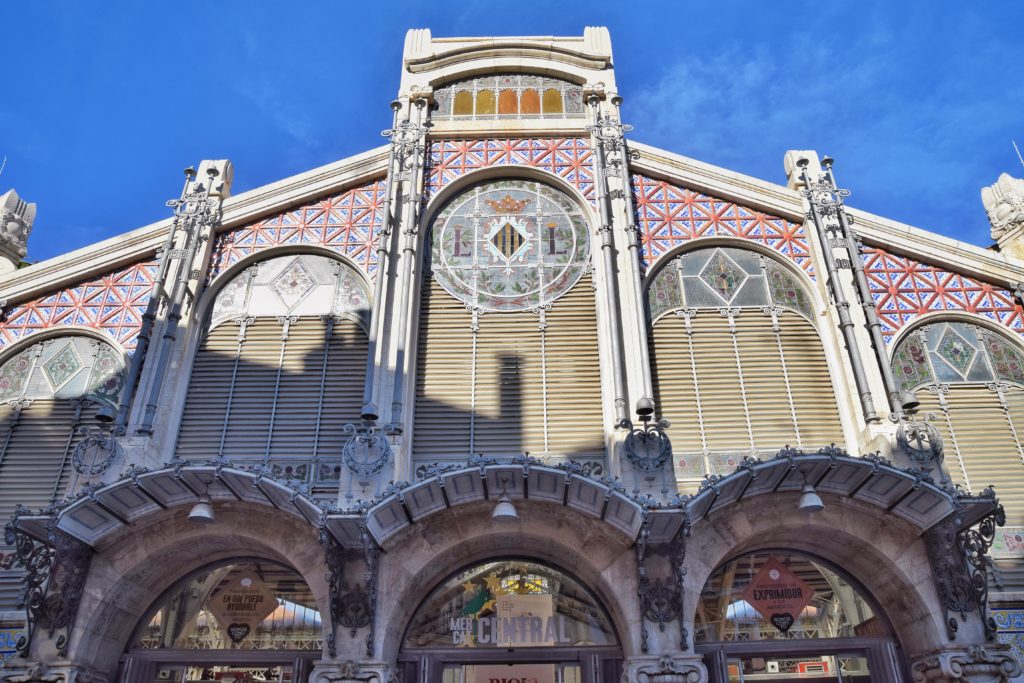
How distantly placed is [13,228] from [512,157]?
1012cm

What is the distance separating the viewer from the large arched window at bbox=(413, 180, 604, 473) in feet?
41.4

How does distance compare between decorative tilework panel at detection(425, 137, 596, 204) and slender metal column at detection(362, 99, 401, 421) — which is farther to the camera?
decorative tilework panel at detection(425, 137, 596, 204)

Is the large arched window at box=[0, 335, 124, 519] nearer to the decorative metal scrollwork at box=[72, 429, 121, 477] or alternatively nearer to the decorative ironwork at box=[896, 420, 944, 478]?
the decorative metal scrollwork at box=[72, 429, 121, 477]

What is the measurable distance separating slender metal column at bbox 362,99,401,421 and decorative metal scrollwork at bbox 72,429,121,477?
360 cm

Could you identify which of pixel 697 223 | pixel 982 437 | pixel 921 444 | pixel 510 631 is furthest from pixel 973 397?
pixel 510 631

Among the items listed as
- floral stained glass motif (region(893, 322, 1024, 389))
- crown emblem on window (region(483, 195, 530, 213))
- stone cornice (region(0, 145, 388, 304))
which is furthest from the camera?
crown emblem on window (region(483, 195, 530, 213))

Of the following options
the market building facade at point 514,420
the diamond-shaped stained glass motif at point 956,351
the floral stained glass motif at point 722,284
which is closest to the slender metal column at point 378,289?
the market building facade at point 514,420

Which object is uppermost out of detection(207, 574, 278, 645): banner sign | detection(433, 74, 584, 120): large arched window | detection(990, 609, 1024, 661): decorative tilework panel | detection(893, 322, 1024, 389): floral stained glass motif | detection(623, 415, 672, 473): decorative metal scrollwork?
detection(433, 74, 584, 120): large arched window

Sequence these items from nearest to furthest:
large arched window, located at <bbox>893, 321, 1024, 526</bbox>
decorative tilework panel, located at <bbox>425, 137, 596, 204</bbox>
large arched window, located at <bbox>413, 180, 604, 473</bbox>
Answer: large arched window, located at <bbox>893, 321, 1024, 526</bbox>
large arched window, located at <bbox>413, 180, 604, 473</bbox>
decorative tilework panel, located at <bbox>425, 137, 596, 204</bbox>

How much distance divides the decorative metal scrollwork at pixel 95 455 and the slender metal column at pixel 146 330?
2.64 ft

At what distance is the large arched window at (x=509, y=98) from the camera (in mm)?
16406

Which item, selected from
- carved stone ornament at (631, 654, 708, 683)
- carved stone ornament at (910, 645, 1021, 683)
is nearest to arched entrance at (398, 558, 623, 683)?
carved stone ornament at (631, 654, 708, 683)

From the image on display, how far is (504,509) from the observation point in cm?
1000

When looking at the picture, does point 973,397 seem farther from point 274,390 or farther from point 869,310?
point 274,390
